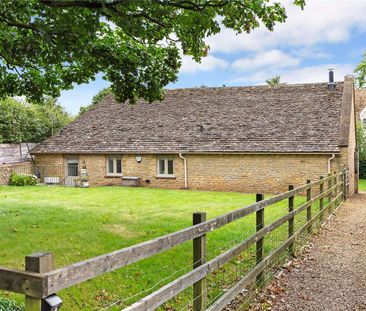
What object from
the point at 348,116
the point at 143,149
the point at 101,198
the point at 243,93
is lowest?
the point at 101,198

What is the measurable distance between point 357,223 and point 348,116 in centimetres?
1369

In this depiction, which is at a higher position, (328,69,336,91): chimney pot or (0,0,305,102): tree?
(328,69,336,91): chimney pot

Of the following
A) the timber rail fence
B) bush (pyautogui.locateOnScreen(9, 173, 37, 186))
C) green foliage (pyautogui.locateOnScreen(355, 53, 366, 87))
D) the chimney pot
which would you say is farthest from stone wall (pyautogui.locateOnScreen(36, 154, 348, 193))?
green foliage (pyautogui.locateOnScreen(355, 53, 366, 87))

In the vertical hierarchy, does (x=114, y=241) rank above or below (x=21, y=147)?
below

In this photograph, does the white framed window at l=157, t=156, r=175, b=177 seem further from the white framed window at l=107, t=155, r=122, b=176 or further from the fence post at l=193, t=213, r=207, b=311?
the fence post at l=193, t=213, r=207, b=311

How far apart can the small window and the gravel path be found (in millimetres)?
16253

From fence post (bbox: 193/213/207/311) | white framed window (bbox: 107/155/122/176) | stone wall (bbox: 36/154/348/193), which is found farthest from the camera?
white framed window (bbox: 107/155/122/176)

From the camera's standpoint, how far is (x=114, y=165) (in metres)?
28.2

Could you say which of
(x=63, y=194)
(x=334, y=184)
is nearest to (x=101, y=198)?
(x=63, y=194)

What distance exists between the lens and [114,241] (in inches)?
384

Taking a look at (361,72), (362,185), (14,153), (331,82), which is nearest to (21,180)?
(14,153)

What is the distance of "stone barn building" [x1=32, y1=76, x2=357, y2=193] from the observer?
24031 mm

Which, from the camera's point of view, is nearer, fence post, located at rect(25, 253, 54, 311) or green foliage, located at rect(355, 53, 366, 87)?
fence post, located at rect(25, 253, 54, 311)

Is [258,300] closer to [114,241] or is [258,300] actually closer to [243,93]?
[114,241]
